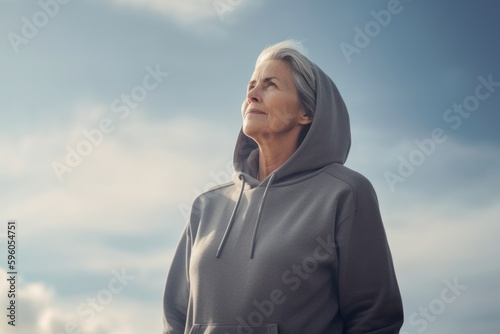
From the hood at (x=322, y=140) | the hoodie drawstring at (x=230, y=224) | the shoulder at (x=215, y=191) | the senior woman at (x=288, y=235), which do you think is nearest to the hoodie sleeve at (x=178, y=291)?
the senior woman at (x=288, y=235)

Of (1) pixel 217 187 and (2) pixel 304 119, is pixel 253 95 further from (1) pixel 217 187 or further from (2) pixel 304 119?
(1) pixel 217 187

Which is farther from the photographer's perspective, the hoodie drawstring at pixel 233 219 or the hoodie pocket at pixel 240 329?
the hoodie drawstring at pixel 233 219

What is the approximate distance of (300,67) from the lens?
9.89ft

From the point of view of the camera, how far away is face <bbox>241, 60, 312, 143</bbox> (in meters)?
2.94

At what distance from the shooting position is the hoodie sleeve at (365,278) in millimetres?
2598

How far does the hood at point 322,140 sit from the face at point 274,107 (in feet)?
0.32

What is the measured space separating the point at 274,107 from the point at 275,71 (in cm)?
19

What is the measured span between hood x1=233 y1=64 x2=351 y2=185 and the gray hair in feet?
0.12

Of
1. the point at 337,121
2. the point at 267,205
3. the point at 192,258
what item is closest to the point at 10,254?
the point at 192,258

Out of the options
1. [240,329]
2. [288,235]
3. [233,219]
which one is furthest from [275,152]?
[240,329]

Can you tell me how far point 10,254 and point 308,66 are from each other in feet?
9.00

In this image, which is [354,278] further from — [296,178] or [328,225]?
[296,178]

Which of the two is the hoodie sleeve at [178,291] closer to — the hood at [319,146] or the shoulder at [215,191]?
the shoulder at [215,191]

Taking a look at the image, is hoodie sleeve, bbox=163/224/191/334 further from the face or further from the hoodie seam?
the face
